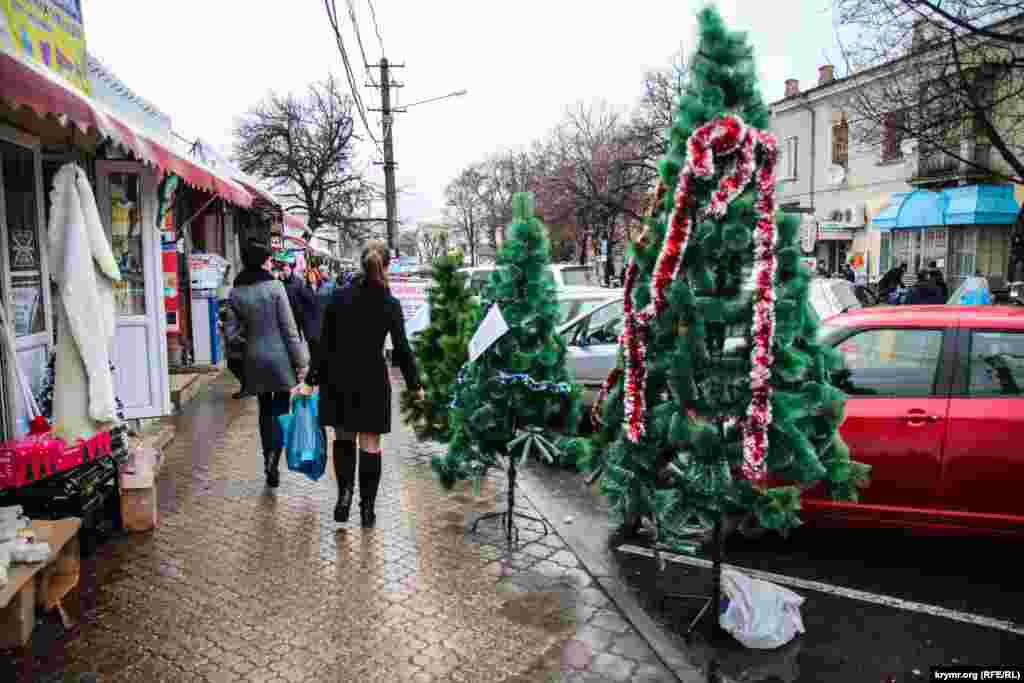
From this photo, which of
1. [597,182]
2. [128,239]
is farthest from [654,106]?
[128,239]

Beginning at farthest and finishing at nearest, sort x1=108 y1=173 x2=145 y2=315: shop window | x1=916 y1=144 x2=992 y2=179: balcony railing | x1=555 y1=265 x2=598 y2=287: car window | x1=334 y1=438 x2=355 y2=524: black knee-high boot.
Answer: x1=916 y1=144 x2=992 y2=179: balcony railing
x1=555 y1=265 x2=598 y2=287: car window
x1=108 y1=173 x2=145 y2=315: shop window
x1=334 y1=438 x2=355 y2=524: black knee-high boot

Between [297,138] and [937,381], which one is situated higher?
[297,138]

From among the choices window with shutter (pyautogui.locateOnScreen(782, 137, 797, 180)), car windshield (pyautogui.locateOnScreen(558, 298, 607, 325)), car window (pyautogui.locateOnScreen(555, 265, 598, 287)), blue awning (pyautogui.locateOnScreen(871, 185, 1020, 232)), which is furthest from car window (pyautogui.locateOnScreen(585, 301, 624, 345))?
window with shutter (pyautogui.locateOnScreen(782, 137, 797, 180))

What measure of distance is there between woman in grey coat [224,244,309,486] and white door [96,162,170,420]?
1505 mm

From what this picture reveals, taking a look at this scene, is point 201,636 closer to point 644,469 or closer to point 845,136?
point 644,469

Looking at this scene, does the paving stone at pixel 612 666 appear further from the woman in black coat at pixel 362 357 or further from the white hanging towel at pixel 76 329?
the white hanging towel at pixel 76 329

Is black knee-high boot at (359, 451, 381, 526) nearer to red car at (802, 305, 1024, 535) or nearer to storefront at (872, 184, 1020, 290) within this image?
red car at (802, 305, 1024, 535)

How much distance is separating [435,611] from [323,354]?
6.79 ft

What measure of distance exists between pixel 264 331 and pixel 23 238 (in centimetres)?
191

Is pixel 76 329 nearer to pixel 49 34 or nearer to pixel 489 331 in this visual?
pixel 49 34

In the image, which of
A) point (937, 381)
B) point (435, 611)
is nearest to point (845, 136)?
point (937, 381)

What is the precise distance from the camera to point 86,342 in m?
4.97

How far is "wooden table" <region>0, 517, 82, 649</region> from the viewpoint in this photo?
377 cm

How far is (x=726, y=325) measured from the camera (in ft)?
12.5
